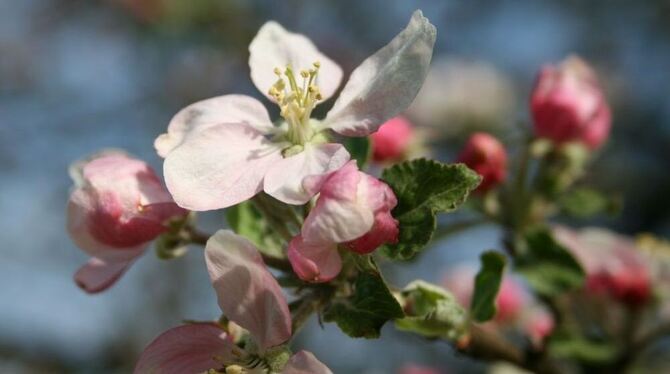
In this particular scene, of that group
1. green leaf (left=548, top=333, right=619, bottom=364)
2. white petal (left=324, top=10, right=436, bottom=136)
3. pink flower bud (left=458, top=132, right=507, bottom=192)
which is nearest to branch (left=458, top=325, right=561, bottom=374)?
green leaf (left=548, top=333, right=619, bottom=364)

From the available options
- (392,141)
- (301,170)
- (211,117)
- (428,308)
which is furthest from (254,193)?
(392,141)

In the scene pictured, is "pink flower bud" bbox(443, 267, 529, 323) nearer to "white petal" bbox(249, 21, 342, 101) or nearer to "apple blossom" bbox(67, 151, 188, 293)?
"white petal" bbox(249, 21, 342, 101)

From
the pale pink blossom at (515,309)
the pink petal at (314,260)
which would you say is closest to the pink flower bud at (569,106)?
the pale pink blossom at (515,309)

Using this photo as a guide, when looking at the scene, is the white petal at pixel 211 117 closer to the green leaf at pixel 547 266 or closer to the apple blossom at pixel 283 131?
the apple blossom at pixel 283 131

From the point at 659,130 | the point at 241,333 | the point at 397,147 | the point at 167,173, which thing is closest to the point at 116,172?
the point at 167,173

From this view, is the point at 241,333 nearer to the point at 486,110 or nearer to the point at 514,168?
the point at 514,168

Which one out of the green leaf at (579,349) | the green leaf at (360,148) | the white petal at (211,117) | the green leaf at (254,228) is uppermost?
the white petal at (211,117)

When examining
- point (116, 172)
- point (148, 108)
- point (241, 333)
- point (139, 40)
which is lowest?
point (148, 108)
